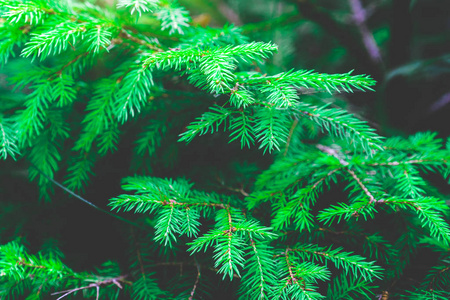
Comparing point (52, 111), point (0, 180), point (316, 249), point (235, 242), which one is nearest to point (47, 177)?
point (52, 111)

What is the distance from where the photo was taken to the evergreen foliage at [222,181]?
0.64 m

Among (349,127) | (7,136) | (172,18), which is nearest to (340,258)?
(349,127)

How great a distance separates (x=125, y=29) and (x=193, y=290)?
2.44 ft

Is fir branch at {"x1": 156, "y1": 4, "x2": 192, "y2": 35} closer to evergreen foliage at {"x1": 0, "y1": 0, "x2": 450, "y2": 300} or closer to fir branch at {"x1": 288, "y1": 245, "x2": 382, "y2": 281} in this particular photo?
evergreen foliage at {"x1": 0, "y1": 0, "x2": 450, "y2": 300}

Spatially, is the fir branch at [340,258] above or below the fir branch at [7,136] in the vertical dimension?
below

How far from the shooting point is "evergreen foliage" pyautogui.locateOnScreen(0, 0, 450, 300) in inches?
25.0

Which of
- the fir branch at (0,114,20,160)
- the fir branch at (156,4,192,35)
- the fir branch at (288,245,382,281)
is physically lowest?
the fir branch at (288,245,382,281)

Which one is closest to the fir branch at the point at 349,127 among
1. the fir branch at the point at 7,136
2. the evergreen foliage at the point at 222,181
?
the evergreen foliage at the point at 222,181

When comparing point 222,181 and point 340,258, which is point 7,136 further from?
point 340,258

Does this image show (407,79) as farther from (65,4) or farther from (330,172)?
(65,4)

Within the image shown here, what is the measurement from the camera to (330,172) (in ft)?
2.46

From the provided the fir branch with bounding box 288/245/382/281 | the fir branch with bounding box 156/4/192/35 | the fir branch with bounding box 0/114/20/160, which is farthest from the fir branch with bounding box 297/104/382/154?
the fir branch with bounding box 0/114/20/160

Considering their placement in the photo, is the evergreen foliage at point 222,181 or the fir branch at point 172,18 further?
the fir branch at point 172,18

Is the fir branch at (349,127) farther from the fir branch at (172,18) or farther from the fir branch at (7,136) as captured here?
the fir branch at (7,136)
